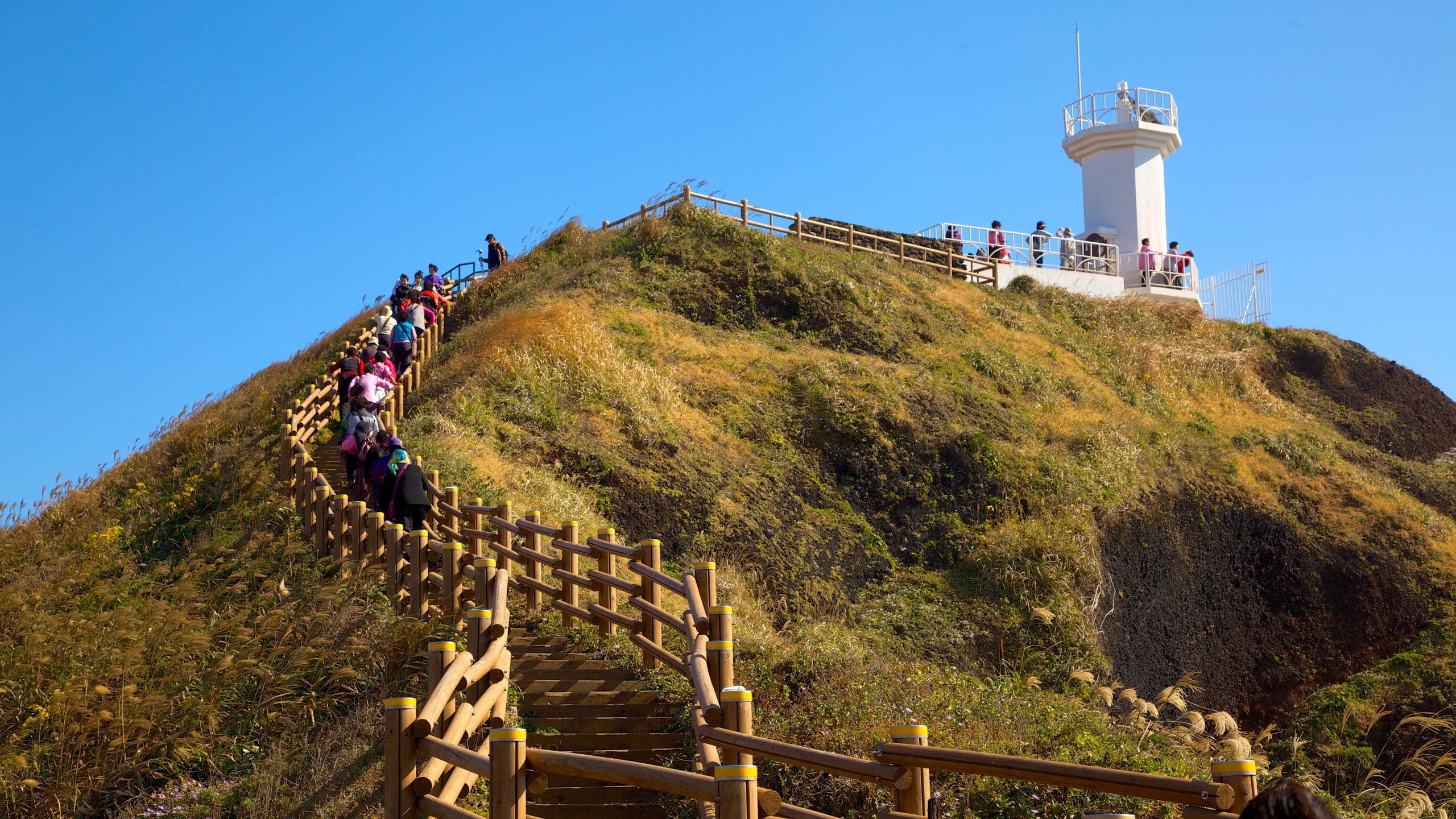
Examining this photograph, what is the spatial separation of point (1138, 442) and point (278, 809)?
19997mm

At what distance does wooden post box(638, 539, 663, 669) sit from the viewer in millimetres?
9805

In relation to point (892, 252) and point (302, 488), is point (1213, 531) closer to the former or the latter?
point (892, 252)

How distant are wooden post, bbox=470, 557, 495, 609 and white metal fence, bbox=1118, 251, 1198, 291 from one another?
32538mm

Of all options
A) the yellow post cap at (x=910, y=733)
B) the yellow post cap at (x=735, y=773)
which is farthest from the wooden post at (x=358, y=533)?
the yellow post cap at (x=735, y=773)

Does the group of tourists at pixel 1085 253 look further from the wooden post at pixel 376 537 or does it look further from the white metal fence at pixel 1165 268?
the wooden post at pixel 376 537

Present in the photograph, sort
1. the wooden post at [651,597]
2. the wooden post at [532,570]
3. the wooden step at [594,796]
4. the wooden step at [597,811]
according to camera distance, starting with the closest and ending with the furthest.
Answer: the wooden step at [597,811] → the wooden step at [594,796] → the wooden post at [651,597] → the wooden post at [532,570]

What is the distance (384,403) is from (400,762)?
13.8 metres

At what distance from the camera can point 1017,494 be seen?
21359 mm

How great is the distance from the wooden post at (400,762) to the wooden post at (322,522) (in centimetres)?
824

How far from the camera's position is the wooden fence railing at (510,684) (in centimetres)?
495

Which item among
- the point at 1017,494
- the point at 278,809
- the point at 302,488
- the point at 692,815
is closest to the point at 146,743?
the point at 278,809

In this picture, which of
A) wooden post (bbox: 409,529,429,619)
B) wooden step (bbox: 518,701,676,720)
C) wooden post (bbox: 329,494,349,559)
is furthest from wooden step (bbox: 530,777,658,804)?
wooden post (bbox: 329,494,349,559)

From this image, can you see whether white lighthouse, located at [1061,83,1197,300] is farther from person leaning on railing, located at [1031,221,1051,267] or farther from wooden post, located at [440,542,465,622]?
wooden post, located at [440,542,465,622]

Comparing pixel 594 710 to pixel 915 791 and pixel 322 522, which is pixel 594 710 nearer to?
pixel 915 791
